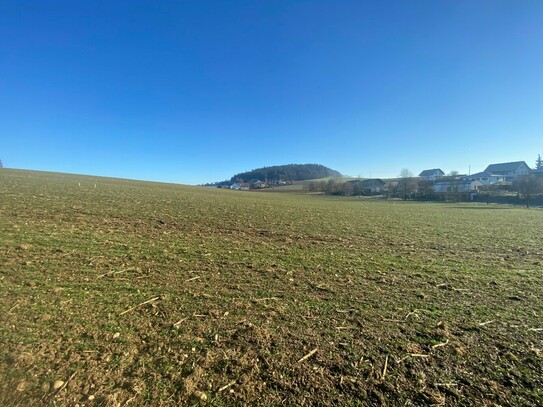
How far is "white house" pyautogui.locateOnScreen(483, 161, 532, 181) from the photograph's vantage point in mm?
103375

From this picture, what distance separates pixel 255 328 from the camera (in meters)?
4.07

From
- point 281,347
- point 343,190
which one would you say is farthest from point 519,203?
point 281,347

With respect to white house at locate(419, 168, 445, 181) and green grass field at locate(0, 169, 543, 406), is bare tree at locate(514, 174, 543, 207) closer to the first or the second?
green grass field at locate(0, 169, 543, 406)

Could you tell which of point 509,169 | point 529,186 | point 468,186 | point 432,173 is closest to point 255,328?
point 529,186

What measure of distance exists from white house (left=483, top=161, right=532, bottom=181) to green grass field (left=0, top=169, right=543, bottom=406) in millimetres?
131213

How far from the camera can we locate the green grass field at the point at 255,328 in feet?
9.47

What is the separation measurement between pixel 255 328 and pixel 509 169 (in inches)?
5639

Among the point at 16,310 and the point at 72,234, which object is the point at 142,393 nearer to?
the point at 16,310

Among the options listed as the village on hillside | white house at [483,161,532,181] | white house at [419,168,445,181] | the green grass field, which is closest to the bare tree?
the village on hillside

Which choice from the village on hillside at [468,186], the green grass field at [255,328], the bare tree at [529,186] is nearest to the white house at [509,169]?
the village on hillside at [468,186]

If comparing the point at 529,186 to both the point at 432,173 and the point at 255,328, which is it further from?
the point at 432,173

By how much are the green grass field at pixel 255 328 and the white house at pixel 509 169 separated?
13121 cm

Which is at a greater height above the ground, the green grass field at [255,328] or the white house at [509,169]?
the white house at [509,169]

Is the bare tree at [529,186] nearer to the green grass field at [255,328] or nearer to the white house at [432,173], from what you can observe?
the green grass field at [255,328]
